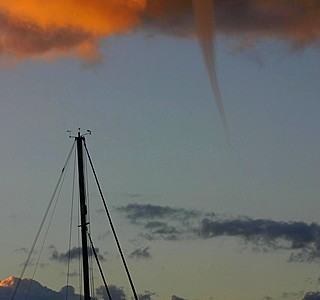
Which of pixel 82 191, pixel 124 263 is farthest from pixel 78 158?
pixel 124 263

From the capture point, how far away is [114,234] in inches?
6969

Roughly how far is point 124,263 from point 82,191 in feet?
38.9

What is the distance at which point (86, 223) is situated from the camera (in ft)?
570

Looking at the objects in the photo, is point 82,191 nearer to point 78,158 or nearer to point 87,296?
point 78,158

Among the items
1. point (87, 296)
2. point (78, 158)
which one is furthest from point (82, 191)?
point (87, 296)

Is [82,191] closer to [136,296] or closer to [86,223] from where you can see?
[86,223]

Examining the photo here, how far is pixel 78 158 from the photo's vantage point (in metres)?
178

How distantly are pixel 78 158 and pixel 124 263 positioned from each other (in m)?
16.4

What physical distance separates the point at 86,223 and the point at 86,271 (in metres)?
7.74

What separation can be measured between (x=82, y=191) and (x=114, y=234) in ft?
24.5

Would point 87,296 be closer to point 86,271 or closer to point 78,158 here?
point 86,271

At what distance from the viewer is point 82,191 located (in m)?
176

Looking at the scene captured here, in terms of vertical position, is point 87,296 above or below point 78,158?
below

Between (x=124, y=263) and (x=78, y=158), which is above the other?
(x=78, y=158)
